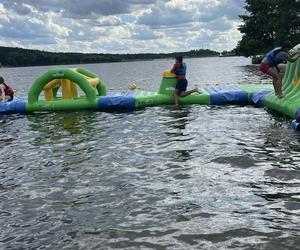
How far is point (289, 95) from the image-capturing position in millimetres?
11875

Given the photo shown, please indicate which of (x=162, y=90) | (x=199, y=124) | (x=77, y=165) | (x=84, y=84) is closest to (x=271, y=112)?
(x=199, y=124)

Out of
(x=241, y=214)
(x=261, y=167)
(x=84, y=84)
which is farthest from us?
(x=84, y=84)

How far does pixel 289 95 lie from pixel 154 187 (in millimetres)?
7039

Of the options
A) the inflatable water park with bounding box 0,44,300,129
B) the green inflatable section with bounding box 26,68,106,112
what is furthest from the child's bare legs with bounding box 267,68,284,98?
the green inflatable section with bounding box 26,68,106,112

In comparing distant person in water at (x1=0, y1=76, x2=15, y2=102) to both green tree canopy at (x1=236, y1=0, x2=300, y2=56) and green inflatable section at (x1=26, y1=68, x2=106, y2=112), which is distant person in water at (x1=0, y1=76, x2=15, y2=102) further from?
green tree canopy at (x1=236, y1=0, x2=300, y2=56)

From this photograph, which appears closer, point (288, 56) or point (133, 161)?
point (133, 161)

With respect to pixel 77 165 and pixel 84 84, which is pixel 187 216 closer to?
pixel 77 165

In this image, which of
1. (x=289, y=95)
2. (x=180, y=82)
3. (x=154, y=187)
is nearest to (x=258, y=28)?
(x=180, y=82)

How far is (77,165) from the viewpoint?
7.48m

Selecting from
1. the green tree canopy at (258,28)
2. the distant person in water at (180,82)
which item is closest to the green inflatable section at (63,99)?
the distant person in water at (180,82)

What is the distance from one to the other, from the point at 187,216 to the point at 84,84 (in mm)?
10079

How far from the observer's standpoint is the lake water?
4598mm

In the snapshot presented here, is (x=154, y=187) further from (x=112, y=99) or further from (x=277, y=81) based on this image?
(x=112, y=99)

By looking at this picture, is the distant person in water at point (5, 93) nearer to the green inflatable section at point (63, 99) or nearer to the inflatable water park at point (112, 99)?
the inflatable water park at point (112, 99)
